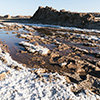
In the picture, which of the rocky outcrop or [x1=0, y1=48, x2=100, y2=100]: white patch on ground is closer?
[x1=0, y1=48, x2=100, y2=100]: white patch on ground

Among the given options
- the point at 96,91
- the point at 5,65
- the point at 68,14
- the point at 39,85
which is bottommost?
the point at 96,91

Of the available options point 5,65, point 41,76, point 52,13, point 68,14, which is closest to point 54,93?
point 41,76

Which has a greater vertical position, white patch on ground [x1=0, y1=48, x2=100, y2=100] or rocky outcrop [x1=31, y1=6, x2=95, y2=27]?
rocky outcrop [x1=31, y1=6, x2=95, y2=27]

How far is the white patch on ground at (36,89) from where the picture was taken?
5.75 meters

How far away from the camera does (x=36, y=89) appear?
6.29 m

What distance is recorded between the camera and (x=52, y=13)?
56969mm

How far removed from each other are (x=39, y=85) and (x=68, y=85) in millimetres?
2012

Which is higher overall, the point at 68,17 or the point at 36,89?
the point at 68,17

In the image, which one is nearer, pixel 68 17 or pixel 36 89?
pixel 36 89

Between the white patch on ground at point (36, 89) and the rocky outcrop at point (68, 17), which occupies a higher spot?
the rocky outcrop at point (68, 17)

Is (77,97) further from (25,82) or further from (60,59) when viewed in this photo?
(60,59)

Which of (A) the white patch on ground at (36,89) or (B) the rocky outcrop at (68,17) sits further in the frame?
(B) the rocky outcrop at (68,17)

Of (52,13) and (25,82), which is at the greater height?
(52,13)

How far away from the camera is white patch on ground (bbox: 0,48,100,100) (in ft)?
18.9
